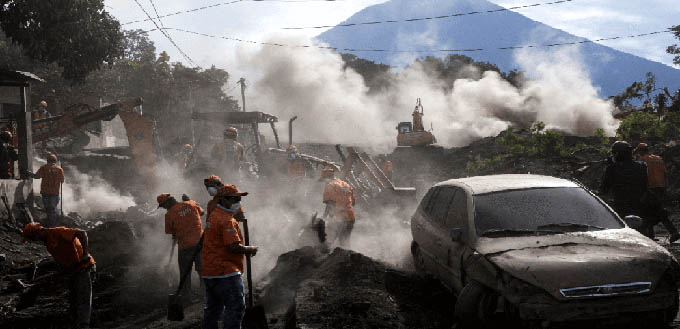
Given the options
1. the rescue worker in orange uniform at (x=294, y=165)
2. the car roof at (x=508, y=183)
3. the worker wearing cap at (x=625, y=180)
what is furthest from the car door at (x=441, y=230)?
the rescue worker in orange uniform at (x=294, y=165)

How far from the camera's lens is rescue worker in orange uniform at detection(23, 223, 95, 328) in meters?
6.20

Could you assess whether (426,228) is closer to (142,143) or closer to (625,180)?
(625,180)

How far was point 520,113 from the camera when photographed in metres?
50.6

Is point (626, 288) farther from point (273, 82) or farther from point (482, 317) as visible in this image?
point (273, 82)

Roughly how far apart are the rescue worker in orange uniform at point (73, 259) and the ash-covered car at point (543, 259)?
4.04 metres

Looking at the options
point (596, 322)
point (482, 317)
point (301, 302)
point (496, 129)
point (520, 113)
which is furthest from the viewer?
point (520, 113)

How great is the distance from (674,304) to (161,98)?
40928 millimetres

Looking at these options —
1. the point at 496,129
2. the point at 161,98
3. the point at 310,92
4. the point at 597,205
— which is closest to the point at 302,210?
the point at 597,205

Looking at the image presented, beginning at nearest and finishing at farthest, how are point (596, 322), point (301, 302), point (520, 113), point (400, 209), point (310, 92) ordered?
point (596, 322) → point (301, 302) → point (400, 209) → point (520, 113) → point (310, 92)

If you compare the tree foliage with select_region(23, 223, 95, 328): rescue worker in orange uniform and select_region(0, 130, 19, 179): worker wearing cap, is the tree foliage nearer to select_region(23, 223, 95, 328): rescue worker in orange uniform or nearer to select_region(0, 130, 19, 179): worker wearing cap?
select_region(0, 130, 19, 179): worker wearing cap

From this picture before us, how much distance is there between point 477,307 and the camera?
15.5 feet

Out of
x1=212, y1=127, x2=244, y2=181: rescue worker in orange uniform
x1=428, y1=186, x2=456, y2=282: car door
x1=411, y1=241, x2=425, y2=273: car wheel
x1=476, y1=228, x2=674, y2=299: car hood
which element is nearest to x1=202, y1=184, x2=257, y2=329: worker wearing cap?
x1=428, y1=186, x2=456, y2=282: car door

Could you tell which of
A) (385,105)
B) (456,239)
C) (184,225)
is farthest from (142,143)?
(385,105)

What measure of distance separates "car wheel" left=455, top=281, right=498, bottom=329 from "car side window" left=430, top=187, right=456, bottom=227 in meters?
1.39
